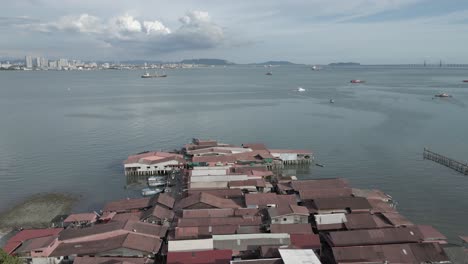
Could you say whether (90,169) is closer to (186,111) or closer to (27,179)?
(27,179)

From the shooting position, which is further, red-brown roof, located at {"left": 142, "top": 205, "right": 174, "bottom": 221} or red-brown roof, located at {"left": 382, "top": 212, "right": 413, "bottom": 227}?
red-brown roof, located at {"left": 142, "top": 205, "right": 174, "bottom": 221}

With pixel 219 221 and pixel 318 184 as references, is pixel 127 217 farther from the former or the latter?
pixel 318 184

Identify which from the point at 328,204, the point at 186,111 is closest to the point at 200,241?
the point at 328,204

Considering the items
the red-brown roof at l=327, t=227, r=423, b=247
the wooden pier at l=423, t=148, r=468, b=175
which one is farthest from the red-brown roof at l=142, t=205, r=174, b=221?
the wooden pier at l=423, t=148, r=468, b=175

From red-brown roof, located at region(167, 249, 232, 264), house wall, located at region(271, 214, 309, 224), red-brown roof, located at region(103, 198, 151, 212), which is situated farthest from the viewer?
red-brown roof, located at region(103, 198, 151, 212)

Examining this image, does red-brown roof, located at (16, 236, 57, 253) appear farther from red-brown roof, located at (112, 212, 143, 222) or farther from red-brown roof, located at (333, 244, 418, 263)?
red-brown roof, located at (333, 244, 418, 263)

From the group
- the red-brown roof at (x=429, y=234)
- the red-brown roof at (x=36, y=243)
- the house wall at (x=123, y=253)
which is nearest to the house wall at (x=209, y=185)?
the house wall at (x=123, y=253)
